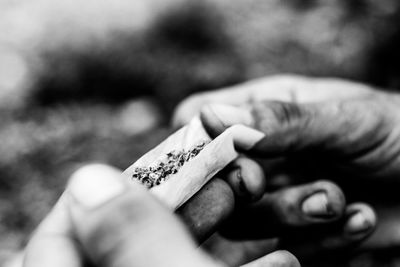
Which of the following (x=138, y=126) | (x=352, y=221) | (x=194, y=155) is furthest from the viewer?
(x=138, y=126)

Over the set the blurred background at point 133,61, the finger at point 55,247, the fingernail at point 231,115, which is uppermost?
the blurred background at point 133,61

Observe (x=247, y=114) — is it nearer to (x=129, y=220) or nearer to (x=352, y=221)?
(x=129, y=220)

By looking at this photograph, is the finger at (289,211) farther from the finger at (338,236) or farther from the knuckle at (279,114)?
the knuckle at (279,114)

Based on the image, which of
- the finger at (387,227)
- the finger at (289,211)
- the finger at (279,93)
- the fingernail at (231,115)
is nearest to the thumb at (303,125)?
the fingernail at (231,115)

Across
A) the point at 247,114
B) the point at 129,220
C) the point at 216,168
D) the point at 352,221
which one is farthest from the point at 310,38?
the point at 129,220

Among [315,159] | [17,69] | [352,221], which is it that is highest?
[17,69]

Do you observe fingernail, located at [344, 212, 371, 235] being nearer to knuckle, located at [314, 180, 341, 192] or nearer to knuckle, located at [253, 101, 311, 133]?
knuckle, located at [314, 180, 341, 192]
